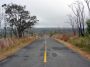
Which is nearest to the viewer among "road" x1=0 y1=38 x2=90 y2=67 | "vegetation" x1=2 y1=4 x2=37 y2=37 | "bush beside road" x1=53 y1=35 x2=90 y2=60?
"road" x1=0 y1=38 x2=90 y2=67

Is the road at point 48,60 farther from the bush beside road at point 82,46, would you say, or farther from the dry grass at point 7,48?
the bush beside road at point 82,46

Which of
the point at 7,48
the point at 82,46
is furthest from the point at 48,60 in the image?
the point at 82,46

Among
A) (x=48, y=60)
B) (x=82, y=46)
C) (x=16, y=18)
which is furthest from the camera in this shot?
(x=16, y=18)

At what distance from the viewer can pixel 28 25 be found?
5922 centimetres

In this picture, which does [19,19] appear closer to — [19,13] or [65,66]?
[19,13]

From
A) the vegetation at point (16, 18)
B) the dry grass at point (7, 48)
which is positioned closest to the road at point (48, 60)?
the dry grass at point (7, 48)

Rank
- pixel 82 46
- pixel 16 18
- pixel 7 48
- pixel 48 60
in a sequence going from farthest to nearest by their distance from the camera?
1. pixel 16 18
2. pixel 82 46
3. pixel 7 48
4. pixel 48 60

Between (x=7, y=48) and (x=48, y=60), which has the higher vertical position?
(x=48, y=60)

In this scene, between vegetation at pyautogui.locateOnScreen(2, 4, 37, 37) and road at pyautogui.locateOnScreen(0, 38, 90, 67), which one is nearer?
road at pyautogui.locateOnScreen(0, 38, 90, 67)

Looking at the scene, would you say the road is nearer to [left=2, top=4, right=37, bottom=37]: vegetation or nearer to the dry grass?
the dry grass

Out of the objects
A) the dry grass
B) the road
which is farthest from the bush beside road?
the dry grass

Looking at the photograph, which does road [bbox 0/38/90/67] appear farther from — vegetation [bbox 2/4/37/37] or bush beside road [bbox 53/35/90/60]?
vegetation [bbox 2/4/37/37]

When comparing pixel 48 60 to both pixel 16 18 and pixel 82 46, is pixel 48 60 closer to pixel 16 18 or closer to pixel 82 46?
pixel 82 46

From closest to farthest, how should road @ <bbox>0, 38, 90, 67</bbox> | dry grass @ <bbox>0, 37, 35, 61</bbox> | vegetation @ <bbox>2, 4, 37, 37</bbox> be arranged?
road @ <bbox>0, 38, 90, 67</bbox>
dry grass @ <bbox>0, 37, 35, 61</bbox>
vegetation @ <bbox>2, 4, 37, 37</bbox>
